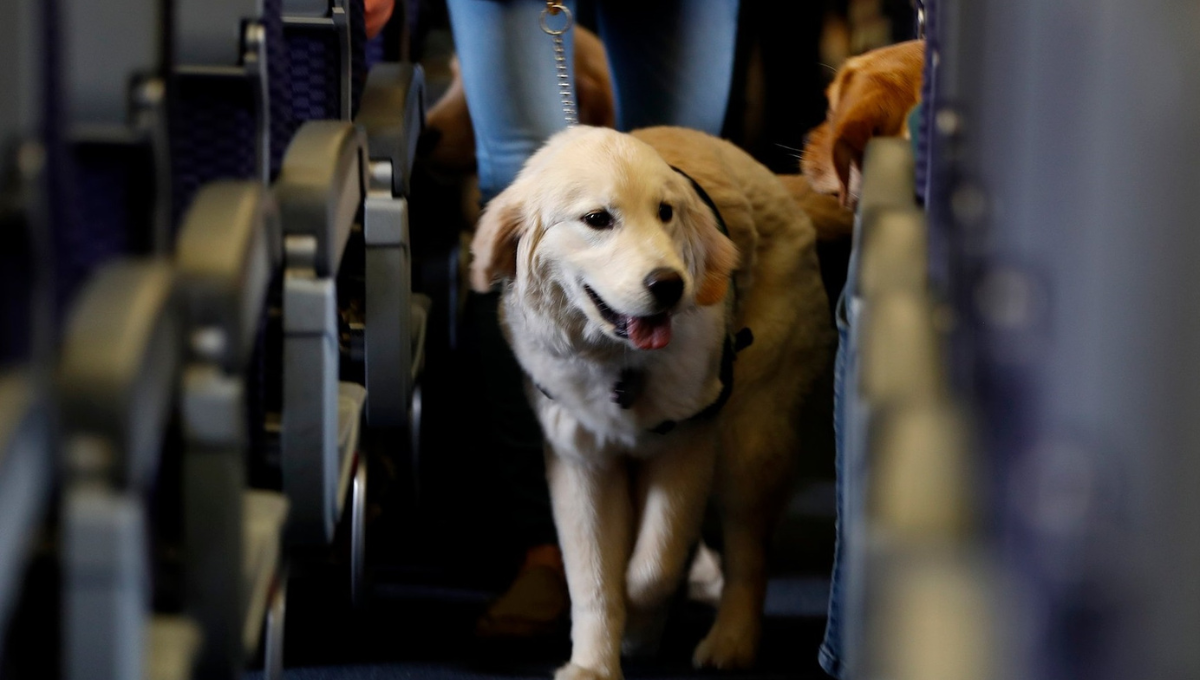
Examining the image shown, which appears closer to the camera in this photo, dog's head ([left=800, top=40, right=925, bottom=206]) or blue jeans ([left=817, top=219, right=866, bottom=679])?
blue jeans ([left=817, top=219, right=866, bottom=679])

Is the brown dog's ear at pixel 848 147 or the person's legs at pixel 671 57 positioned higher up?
the person's legs at pixel 671 57

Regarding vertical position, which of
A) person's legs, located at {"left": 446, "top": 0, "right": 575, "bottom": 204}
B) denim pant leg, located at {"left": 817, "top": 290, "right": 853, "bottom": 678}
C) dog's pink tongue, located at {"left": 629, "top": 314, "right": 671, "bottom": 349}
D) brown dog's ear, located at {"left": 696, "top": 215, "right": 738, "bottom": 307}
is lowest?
denim pant leg, located at {"left": 817, "top": 290, "right": 853, "bottom": 678}

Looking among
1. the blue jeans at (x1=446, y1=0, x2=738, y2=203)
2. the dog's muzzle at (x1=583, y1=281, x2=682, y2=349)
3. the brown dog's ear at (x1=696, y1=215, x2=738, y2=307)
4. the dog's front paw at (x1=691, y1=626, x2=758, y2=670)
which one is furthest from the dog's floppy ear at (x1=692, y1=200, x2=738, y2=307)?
the dog's front paw at (x1=691, y1=626, x2=758, y2=670)

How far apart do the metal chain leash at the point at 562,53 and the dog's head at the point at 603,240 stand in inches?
7.5

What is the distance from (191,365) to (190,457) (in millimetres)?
82

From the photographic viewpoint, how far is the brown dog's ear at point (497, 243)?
2266 mm

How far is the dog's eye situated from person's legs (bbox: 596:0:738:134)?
0.56 meters

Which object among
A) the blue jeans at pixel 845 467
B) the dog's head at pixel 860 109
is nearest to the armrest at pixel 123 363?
the blue jeans at pixel 845 467

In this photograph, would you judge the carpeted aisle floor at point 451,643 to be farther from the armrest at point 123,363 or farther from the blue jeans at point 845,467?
the armrest at point 123,363

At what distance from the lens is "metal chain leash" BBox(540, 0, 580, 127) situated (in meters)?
2.41

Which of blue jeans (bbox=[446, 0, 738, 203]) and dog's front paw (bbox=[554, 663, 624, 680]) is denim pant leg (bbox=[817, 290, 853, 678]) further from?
blue jeans (bbox=[446, 0, 738, 203])

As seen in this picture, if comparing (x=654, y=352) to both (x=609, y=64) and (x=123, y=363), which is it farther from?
(x=123, y=363)

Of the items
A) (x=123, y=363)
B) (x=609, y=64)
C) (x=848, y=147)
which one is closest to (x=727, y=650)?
(x=848, y=147)

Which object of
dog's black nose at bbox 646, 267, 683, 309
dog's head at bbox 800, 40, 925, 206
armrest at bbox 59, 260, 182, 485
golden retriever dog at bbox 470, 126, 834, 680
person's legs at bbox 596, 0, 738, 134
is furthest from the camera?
A: person's legs at bbox 596, 0, 738, 134
